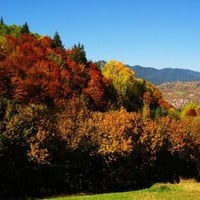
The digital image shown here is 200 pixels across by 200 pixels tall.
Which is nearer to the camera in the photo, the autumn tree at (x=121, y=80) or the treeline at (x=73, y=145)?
the treeline at (x=73, y=145)

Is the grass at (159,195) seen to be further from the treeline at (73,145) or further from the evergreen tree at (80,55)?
the evergreen tree at (80,55)

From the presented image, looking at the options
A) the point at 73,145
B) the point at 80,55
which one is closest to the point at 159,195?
the point at 73,145

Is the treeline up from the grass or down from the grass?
up

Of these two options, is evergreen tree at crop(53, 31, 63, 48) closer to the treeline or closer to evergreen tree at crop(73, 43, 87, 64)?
evergreen tree at crop(73, 43, 87, 64)

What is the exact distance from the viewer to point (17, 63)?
12312 cm

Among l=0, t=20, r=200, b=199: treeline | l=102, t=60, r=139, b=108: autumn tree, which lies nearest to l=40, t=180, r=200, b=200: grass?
l=0, t=20, r=200, b=199: treeline

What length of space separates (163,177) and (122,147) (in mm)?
15867

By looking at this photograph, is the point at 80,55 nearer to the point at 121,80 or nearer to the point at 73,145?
the point at 121,80

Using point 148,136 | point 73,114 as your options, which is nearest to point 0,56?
point 73,114

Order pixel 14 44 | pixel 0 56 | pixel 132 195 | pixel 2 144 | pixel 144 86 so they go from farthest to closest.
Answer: pixel 144 86 → pixel 14 44 → pixel 0 56 → pixel 2 144 → pixel 132 195

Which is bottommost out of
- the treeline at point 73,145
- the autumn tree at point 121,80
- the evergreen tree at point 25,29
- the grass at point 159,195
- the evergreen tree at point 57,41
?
the grass at point 159,195

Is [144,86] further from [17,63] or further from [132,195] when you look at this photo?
[132,195]

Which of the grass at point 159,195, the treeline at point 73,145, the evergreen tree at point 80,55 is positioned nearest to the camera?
the grass at point 159,195

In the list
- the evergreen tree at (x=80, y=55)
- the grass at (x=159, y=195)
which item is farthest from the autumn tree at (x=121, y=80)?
the grass at (x=159, y=195)
